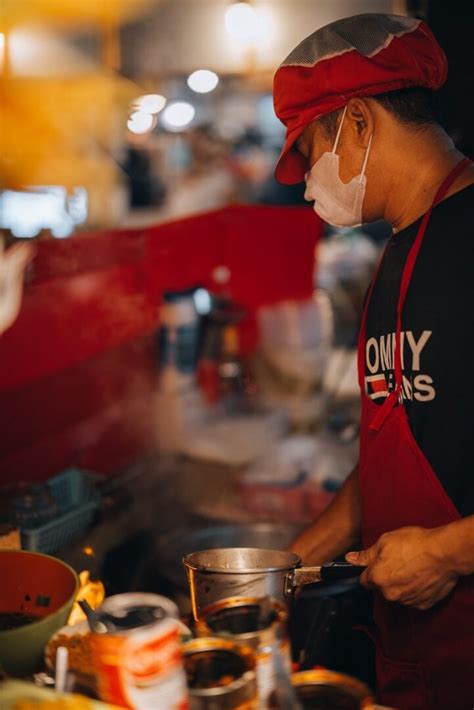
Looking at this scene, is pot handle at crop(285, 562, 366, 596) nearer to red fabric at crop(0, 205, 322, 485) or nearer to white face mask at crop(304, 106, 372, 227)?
white face mask at crop(304, 106, 372, 227)

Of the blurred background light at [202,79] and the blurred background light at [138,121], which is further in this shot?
the blurred background light at [202,79]

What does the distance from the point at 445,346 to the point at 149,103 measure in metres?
4.40

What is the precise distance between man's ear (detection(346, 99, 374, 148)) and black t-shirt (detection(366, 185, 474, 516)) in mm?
249

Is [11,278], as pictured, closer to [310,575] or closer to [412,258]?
[412,258]

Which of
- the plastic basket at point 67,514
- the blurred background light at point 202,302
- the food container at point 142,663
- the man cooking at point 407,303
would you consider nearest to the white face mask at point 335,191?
the man cooking at point 407,303

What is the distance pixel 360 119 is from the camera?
194cm

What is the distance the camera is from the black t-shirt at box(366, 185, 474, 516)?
183 centimetres

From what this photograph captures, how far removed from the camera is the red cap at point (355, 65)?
1875mm

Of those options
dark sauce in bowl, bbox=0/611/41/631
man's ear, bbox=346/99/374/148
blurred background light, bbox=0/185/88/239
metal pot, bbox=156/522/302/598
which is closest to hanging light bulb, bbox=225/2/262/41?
blurred background light, bbox=0/185/88/239

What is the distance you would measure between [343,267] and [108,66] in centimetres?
253

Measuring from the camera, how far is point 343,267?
264 inches

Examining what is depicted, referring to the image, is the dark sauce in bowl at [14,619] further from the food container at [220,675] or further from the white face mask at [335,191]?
the white face mask at [335,191]

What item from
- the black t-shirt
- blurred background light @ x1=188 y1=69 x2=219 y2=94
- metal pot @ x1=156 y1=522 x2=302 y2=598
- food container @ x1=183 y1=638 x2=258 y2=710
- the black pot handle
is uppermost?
blurred background light @ x1=188 y1=69 x2=219 y2=94

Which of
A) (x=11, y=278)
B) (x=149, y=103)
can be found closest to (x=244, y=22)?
(x=149, y=103)
